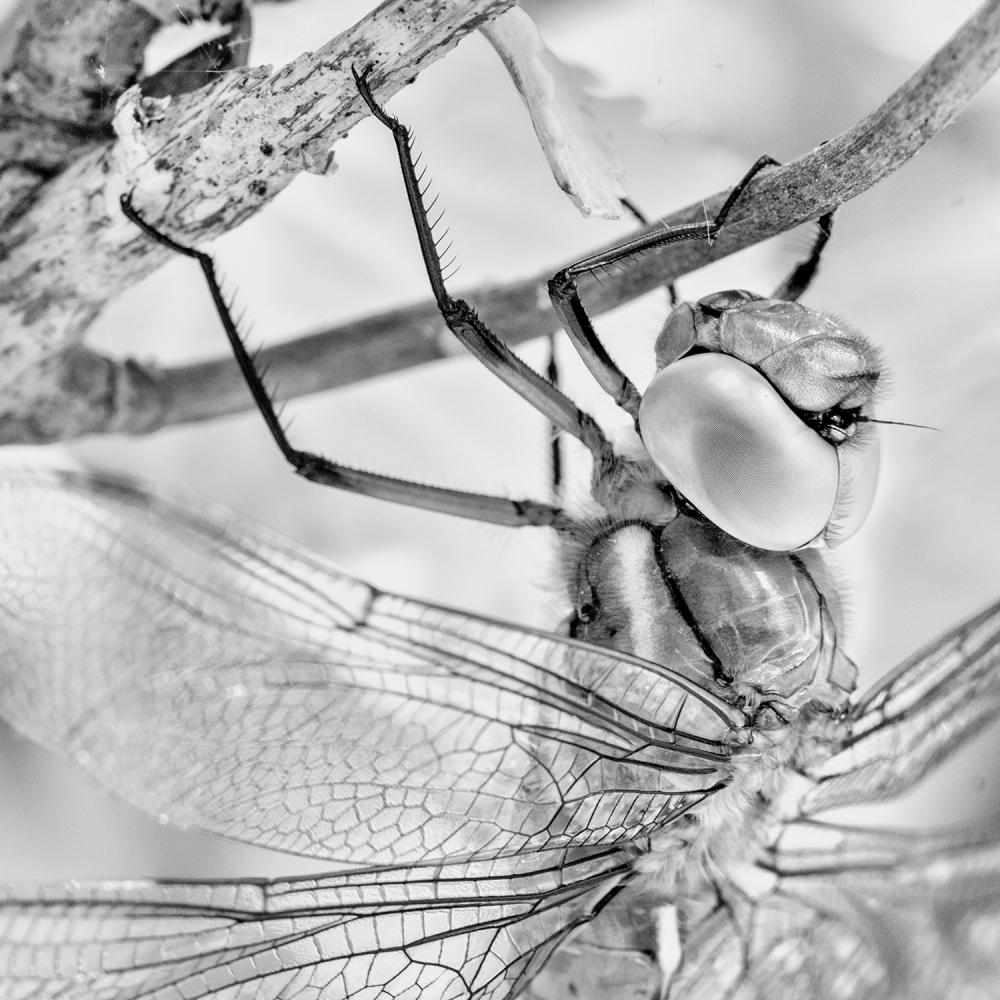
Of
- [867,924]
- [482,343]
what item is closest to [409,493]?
[482,343]

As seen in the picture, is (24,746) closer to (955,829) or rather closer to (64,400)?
(64,400)

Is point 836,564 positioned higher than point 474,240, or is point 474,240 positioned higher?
point 474,240

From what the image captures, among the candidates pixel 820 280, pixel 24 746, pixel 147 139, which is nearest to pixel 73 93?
pixel 147 139

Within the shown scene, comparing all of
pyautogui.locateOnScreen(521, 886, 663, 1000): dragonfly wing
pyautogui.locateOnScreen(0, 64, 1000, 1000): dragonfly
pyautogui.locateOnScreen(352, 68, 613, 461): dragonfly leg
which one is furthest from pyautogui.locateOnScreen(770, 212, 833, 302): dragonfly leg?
pyautogui.locateOnScreen(521, 886, 663, 1000): dragonfly wing

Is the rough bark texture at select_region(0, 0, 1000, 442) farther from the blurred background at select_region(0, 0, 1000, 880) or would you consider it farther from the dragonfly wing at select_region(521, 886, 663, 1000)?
the dragonfly wing at select_region(521, 886, 663, 1000)

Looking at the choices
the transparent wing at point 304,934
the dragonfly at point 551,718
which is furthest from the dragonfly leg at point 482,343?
the transparent wing at point 304,934

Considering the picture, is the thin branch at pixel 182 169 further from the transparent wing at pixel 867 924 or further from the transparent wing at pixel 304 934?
the transparent wing at pixel 867 924
